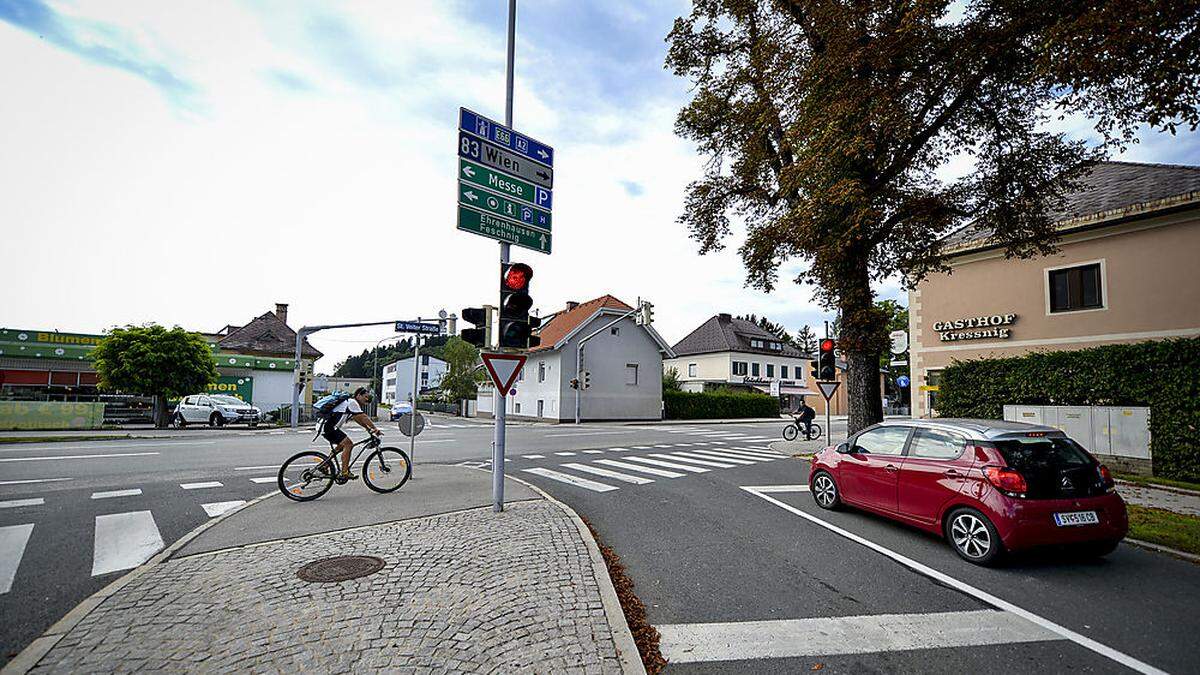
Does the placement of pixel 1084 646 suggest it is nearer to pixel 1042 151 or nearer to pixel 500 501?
pixel 500 501

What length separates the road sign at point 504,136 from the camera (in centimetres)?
736

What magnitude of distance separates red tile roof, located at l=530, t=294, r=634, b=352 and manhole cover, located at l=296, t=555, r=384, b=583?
1323 inches

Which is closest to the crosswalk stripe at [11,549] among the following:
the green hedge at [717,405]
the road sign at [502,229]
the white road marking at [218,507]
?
the white road marking at [218,507]

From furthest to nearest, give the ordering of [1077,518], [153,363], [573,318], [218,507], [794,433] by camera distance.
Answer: [573,318] → [153,363] → [794,433] → [218,507] → [1077,518]

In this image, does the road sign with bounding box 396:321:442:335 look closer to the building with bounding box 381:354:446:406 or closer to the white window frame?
the white window frame

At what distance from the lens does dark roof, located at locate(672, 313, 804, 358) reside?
186ft

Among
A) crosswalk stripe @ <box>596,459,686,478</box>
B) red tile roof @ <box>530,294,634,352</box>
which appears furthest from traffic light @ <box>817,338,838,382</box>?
red tile roof @ <box>530,294,634,352</box>

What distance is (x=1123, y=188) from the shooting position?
16766mm

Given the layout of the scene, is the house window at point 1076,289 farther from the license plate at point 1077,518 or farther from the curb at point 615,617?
the curb at point 615,617

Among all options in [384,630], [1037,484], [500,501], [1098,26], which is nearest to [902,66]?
[1098,26]

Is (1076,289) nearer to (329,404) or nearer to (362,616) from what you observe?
(329,404)

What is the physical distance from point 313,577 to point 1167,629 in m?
6.55

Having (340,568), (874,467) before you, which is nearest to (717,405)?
(874,467)

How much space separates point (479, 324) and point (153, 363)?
90.7ft
